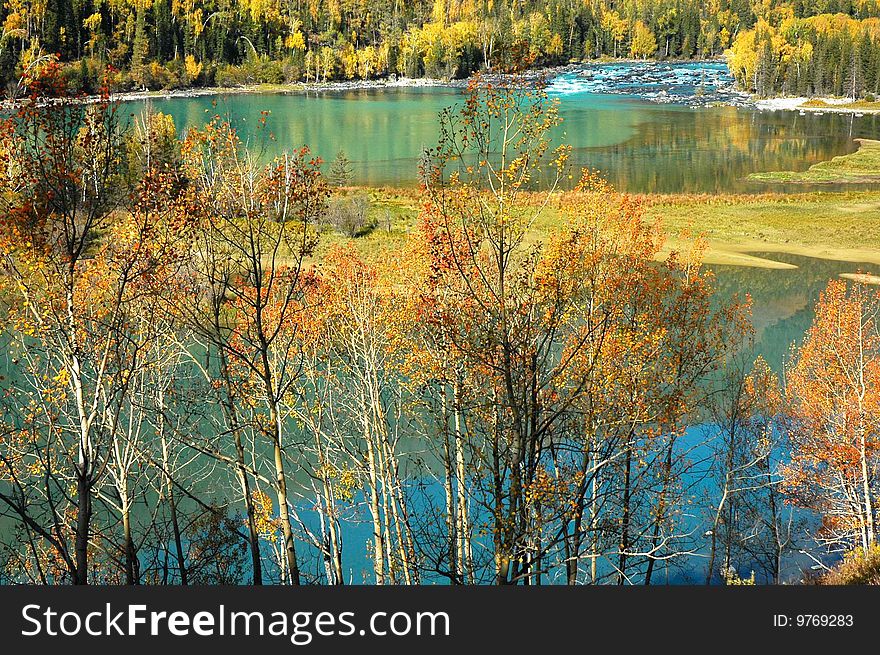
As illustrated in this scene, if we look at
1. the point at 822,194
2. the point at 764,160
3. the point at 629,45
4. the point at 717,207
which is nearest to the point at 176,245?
the point at 717,207

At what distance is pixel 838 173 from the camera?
62969 millimetres

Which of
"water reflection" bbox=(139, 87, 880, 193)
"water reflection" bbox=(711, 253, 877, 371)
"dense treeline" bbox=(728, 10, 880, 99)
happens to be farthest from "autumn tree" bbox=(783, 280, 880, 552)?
"dense treeline" bbox=(728, 10, 880, 99)

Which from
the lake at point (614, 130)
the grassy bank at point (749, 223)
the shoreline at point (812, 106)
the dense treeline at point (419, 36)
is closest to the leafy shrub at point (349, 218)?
the grassy bank at point (749, 223)

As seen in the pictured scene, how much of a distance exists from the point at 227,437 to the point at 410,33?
141 metres

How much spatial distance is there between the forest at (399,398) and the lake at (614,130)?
26.1m

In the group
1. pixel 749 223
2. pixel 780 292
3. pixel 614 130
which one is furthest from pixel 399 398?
pixel 614 130

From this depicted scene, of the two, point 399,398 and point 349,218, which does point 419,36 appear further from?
point 399,398

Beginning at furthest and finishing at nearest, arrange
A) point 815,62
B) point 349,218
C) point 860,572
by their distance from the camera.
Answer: point 815,62 → point 349,218 → point 860,572

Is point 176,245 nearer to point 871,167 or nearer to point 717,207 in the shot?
point 717,207

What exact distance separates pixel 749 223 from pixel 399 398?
36204 mm

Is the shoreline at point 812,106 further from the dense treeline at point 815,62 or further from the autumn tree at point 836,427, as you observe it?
the autumn tree at point 836,427

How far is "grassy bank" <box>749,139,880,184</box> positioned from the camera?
6044cm

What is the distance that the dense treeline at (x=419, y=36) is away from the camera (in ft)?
383

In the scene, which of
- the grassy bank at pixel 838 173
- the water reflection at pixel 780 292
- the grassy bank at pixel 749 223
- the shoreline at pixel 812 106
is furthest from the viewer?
the shoreline at pixel 812 106
